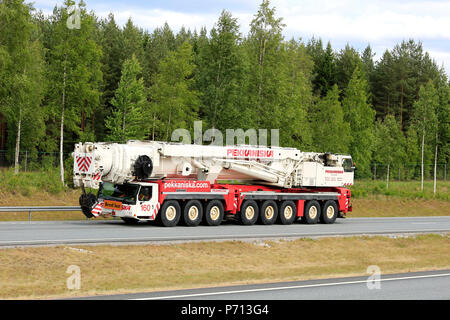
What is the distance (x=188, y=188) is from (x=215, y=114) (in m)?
21.8

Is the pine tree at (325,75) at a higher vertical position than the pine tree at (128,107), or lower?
higher

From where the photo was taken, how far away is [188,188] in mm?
25172

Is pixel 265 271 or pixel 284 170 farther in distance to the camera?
pixel 284 170

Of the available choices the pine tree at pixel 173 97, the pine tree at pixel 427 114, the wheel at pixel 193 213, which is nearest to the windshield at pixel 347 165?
the wheel at pixel 193 213

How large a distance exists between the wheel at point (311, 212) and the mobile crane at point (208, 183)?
0.05 ft

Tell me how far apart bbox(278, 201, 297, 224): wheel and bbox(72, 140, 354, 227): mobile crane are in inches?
1.8

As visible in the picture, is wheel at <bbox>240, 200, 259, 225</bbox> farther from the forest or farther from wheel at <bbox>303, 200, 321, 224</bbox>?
the forest

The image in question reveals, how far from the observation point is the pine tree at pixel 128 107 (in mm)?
58000

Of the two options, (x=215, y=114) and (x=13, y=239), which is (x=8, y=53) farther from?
(x=13, y=239)

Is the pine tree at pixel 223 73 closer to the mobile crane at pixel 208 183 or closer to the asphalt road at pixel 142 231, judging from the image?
the mobile crane at pixel 208 183

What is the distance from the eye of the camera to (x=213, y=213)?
26.1 m

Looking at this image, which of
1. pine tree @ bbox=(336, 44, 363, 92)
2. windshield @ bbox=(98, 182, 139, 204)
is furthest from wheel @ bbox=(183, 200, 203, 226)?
pine tree @ bbox=(336, 44, 363, 92)

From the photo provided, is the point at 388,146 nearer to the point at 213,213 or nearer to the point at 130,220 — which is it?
the point at 213,213
